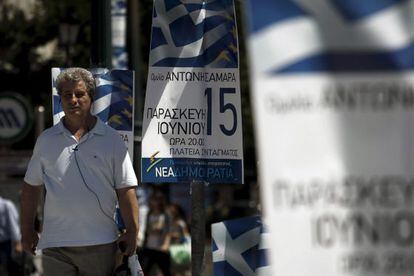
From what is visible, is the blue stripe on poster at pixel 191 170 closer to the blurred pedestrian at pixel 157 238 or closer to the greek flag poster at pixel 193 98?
the greek flag poster at pixel 193 98

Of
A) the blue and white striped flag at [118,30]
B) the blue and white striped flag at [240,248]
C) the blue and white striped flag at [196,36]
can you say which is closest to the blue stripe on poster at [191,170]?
the blue and white striped flag at [240,248]

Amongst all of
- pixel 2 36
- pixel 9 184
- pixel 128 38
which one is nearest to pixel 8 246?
pixel 9 184

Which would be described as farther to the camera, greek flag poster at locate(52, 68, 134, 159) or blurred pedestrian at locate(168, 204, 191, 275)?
blurred pedestrian at locate(168, 204, 191, 275)

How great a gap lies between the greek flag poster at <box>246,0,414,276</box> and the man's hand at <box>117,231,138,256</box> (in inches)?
138

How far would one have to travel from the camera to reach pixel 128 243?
7176mm

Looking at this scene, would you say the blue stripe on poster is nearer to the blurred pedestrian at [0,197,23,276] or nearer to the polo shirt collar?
the polo shirt collar

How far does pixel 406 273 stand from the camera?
12.2 feet

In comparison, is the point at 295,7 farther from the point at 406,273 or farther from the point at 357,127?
the point at 406,273

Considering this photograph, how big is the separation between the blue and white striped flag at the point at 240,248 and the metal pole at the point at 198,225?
0.38 feet

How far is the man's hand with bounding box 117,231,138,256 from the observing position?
713cm

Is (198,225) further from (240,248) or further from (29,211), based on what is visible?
(29,211)

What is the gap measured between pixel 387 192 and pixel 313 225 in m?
0.25

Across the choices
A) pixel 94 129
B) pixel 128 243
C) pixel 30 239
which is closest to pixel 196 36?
pixel 94 129

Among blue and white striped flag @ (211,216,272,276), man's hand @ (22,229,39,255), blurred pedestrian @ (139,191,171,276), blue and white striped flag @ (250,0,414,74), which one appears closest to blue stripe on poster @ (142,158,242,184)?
blue and white striped flag @ (211,216,272,276)
